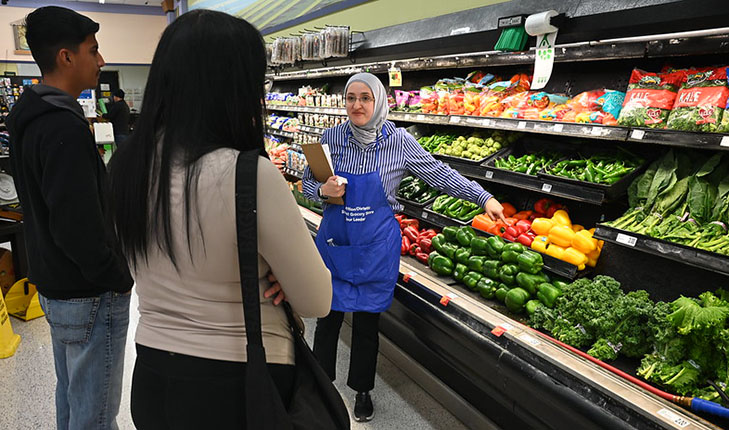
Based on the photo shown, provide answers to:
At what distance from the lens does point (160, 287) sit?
1079mm

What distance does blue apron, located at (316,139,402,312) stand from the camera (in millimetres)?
2518

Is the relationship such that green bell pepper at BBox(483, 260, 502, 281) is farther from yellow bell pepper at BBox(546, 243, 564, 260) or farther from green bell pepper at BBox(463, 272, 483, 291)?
yellow bell pepper at BBox(546, 243, 564, 260)

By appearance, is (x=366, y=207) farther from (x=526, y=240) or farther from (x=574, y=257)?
(x=574, y=257)

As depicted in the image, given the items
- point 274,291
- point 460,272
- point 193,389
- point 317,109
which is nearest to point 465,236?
point 460,272

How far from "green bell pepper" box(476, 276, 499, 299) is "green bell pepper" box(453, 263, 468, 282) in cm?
15

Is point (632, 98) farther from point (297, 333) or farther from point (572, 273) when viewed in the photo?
point (297, 333)

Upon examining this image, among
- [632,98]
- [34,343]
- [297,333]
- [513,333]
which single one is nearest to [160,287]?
[297,333]

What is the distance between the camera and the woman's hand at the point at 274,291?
1.08 metres

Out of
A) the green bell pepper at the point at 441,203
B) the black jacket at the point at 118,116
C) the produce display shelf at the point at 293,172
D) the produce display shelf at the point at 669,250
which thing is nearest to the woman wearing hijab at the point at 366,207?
the produce display shelf at the point at 669,250

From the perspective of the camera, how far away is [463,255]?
9.50ft

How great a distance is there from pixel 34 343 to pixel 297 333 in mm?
3452

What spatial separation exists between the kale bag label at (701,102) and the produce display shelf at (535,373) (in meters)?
1.07

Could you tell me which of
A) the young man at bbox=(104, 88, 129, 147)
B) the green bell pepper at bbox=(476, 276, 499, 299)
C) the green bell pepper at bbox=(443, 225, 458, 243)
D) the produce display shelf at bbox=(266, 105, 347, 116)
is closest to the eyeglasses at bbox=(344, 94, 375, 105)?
the green bell pepper at bbox=(443, 225, 458, 243)

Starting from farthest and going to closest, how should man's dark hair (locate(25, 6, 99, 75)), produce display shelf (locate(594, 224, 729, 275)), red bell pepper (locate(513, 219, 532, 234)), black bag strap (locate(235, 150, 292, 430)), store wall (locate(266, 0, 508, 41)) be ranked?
store wall (locate(266, 0, 508, 41)) < red bell pepper (locate(513, 219, 532, 234)) < produce display shelf (locate(594, 224, 729, 275)) < man's dark hair (locate(25, 6, 99, 75)) < black bag strap (locate(235, 150, 292, 430))
